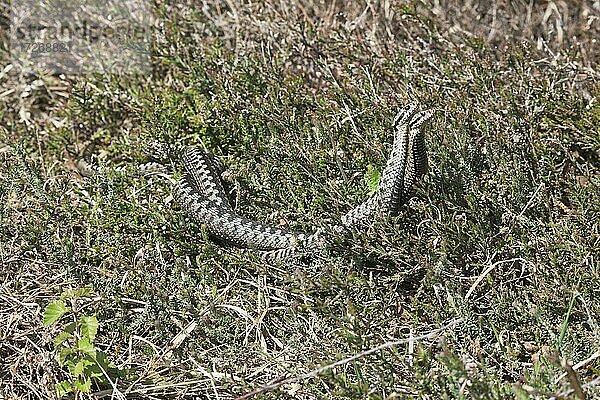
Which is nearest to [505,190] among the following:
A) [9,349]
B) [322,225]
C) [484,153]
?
[484,153]

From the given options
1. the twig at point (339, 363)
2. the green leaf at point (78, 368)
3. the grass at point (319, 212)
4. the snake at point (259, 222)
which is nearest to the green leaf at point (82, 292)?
the grass at point (319, 212)

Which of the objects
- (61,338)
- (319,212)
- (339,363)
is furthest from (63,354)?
(319,212)

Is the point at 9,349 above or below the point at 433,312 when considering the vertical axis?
below

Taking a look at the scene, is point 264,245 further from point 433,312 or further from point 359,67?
point 359,67

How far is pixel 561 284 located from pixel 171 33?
4371 mm

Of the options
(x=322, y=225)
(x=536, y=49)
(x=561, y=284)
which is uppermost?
(x=536, y=49)

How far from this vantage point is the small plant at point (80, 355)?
482cm

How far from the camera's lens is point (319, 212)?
596 cm

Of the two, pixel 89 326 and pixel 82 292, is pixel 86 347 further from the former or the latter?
pixel 82 292

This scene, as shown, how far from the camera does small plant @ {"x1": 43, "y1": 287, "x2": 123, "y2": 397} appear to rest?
4816 mm

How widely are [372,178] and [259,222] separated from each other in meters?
0.90

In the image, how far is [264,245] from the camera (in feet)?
19.3

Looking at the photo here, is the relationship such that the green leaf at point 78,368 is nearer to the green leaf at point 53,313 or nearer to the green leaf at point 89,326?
the green leaf at point 89,326

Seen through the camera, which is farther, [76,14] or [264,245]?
[76,14]
